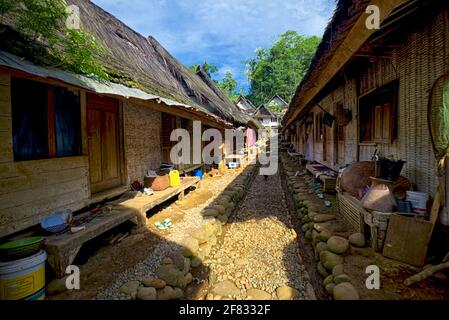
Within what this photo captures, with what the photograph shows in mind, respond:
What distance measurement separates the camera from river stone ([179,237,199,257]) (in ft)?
10.5

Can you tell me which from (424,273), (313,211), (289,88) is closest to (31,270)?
(424,273)

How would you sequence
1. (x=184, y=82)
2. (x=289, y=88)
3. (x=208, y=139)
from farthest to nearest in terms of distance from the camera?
(x=289, y=88) → (x=208, y=139) → (x=184, y=82)

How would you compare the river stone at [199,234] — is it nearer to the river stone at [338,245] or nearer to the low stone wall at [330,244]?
the low stone wall at [330,244]

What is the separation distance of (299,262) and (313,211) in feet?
4.80

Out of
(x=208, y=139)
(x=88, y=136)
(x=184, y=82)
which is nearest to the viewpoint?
(x=88, y=136)

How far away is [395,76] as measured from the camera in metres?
3.50

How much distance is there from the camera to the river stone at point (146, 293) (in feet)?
7.55

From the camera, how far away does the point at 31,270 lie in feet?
7.06

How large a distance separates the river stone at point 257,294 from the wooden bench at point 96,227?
6.90 ft

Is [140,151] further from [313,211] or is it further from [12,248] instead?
[313,211]

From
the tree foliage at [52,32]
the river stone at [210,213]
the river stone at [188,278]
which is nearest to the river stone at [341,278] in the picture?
the river stone at [188,278]

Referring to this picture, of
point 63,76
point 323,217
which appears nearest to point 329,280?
point 323,217
